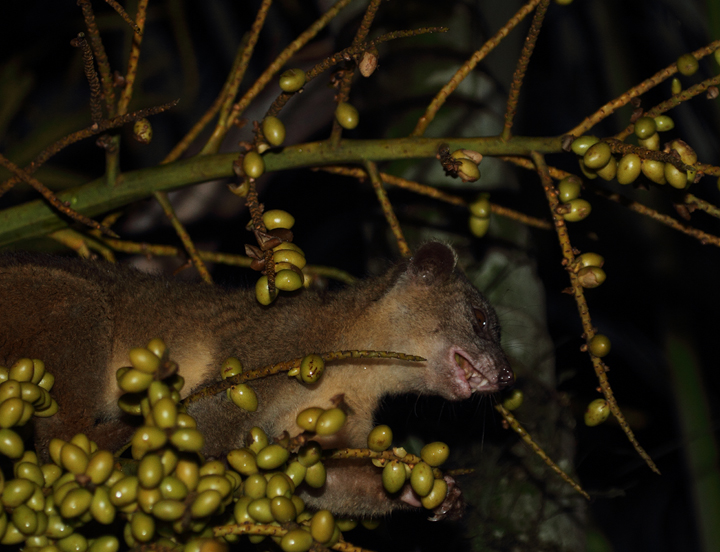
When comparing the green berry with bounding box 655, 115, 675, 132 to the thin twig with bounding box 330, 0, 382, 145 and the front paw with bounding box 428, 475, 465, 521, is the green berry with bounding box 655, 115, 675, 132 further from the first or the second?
the front paw with bounding box 428, 475, 465, 521

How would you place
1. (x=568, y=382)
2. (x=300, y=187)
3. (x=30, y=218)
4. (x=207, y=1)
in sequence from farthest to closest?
1. (x=300, y=187)
2. (x=207, y=1)
3. (x=568, y=382)
4. (x=30, y=218)

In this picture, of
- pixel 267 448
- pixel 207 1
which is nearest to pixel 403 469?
pixel 267 448

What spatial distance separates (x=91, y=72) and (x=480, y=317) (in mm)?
2500

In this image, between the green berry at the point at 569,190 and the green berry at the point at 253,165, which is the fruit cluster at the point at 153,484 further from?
the green berry at the point at 569,190

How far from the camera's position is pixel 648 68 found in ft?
16.8

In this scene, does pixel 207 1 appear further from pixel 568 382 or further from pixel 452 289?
pixel 568 382

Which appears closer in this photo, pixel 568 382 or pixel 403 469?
pixel 403 469

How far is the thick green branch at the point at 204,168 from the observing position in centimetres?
241

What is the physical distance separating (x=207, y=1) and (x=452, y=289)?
138 inches

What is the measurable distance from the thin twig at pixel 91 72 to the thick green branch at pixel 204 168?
46 centimetres

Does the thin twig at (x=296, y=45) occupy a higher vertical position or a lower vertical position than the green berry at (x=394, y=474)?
higher

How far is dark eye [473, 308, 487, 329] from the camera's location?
3760mm

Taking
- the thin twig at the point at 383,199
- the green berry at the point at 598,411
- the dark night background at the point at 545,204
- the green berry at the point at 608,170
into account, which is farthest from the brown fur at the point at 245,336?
the green berry at the point at 608,170

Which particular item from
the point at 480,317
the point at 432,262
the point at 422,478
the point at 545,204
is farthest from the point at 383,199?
the point at 545,204
